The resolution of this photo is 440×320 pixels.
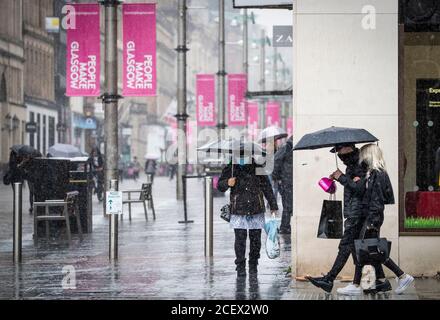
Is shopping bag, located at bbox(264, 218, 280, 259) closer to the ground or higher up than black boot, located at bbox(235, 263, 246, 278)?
A: higher up

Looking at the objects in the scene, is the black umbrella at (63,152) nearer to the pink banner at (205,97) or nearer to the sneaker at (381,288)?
the pink banner at (205,97)

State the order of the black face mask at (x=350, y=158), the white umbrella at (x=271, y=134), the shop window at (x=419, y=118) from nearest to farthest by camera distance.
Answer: the black face mask at (x=350, y=158), the shop window at (x=419, y=118), the white umbrella at (x=271, y=134)

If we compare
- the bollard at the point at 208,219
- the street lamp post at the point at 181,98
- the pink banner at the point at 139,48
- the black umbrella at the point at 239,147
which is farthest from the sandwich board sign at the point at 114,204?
the street lamp post at the point at 181,98

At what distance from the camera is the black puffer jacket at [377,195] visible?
482 inches

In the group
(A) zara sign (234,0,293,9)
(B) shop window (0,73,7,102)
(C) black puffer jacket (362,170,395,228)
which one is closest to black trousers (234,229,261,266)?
(C) black puffer jacket (362,170,395,228)

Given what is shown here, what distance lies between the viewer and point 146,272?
14953 mm

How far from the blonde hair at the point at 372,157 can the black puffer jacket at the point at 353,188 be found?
190mm

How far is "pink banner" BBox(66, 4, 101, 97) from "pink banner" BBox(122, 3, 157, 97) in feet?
2.32

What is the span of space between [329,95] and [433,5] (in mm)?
1730

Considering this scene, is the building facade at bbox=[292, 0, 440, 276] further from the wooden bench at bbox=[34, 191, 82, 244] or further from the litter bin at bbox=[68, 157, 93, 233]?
the litter bin at bbox=[68, 157, 93, 233]

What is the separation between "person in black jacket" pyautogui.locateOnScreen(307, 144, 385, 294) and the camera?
486 inches

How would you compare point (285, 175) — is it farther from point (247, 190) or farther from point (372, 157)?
Result: point (372, 157)

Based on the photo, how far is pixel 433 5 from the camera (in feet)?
46.4
